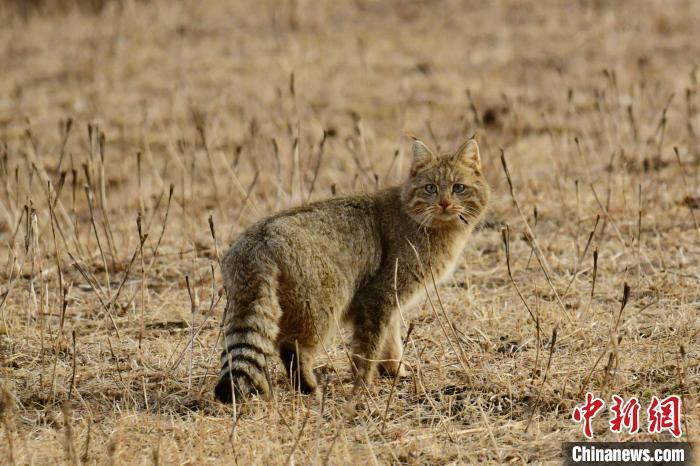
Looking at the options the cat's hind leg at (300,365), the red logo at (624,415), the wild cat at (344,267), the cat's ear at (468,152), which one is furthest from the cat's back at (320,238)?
the red logo at (624,415)

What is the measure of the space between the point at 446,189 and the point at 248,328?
1.68 m

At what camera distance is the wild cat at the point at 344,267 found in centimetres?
509

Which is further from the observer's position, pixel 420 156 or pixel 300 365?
pixel 420 156

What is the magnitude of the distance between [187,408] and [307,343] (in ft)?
2.40

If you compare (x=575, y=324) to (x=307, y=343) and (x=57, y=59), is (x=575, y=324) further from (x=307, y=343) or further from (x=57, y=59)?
(x=57, y=59)

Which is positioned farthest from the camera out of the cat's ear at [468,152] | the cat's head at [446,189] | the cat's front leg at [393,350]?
the cat's ear at [468,152]

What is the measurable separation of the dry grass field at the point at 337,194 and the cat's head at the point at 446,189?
332mm

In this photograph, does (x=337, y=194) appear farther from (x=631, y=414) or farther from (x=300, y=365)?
(x=631, y=414)

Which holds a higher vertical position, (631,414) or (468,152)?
(468,152)

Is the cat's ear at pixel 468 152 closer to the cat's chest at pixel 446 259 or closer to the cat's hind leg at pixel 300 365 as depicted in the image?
the cat's chest at pixel 446 259

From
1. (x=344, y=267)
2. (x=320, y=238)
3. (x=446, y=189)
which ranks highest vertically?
(x=446, y=189)

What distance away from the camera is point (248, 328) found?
197 inches

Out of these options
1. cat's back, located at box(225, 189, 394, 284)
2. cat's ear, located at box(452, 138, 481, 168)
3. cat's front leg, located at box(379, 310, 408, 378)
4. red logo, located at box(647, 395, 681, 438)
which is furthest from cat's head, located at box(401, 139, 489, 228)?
red logo, located at box(647, 395, 681, 438)

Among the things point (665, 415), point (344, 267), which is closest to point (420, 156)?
point (344, 267)
